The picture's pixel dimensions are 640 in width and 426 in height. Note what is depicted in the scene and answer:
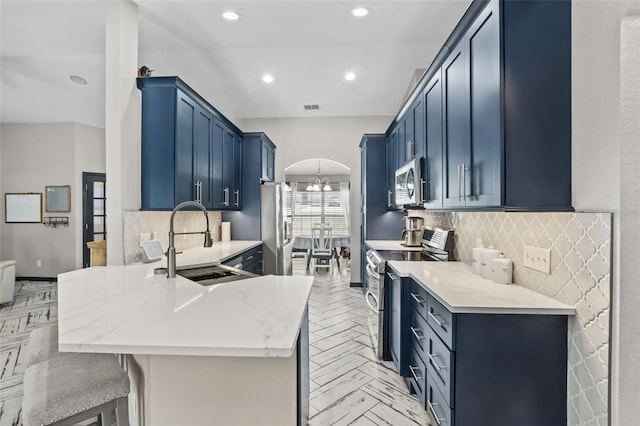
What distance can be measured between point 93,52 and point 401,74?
11.6 ft

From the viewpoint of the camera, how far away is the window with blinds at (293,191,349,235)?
9320 millimetres

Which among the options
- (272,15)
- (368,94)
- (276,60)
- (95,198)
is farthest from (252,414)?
(95,198)

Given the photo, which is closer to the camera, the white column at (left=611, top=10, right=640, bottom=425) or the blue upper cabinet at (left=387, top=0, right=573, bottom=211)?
the white column at (left=611, top=10, right=640, bottom=425)

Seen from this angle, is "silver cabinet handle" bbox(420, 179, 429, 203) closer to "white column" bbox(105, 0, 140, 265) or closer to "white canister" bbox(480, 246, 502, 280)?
"white canister" bbox(480, 246, 502, 280)

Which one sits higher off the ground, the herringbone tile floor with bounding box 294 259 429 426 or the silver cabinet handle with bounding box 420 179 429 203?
the silver cabinet handle with bounding box 420 179 429 203

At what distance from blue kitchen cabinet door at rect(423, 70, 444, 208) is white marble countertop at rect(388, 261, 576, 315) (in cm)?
50

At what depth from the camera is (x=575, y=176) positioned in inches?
55.0

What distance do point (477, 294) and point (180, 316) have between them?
143 centimetres

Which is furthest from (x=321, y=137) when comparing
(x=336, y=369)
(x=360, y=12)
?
(x=336, y=369)

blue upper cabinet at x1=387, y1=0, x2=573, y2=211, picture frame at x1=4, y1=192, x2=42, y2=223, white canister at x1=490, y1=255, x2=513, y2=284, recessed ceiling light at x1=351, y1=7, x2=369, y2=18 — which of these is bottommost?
white canister at x1=490, y1=255, x2=513, y2=284

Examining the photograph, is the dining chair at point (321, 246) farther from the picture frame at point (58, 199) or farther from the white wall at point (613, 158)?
the white wall at point (613, 158)

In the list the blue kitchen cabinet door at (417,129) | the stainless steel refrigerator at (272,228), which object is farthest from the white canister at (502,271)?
the stainless steel refrigerator at (272,228)

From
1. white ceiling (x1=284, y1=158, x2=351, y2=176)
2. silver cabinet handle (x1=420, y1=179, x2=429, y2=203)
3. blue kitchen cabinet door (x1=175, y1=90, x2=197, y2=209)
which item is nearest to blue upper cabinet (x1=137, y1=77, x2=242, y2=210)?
blue kitchen cabinet door (x1=175, y1=90, x2=197, y2=209)

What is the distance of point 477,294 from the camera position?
1.62 metres
